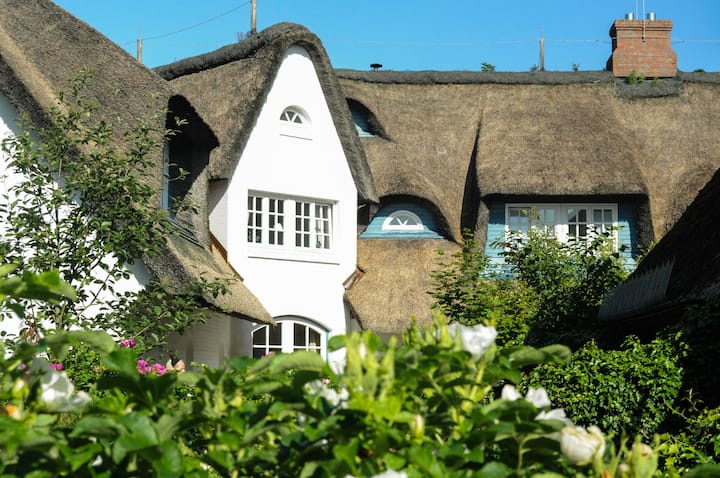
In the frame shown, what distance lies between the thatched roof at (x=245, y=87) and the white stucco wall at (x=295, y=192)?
0.69ft

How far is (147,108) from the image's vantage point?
13844 mm

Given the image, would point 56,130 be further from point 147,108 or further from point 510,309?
point 510,309

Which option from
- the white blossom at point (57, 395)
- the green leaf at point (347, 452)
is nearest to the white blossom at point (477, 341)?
the green leaf at point (347, 452)

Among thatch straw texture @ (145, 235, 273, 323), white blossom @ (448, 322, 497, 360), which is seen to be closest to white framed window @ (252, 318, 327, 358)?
thatch straw texture @ (145, 235, 273, 323)

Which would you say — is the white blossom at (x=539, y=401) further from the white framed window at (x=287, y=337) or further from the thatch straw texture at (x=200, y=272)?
the white framed window at (x=287, y=337)

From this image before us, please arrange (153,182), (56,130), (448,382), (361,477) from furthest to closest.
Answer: (153,182), (56,130), (448,382), (361,477)

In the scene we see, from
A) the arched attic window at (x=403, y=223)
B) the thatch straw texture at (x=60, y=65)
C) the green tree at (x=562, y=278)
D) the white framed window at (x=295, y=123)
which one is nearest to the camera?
the thatch straw texture at (x=60, y=65)

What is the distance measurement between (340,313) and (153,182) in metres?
7.64

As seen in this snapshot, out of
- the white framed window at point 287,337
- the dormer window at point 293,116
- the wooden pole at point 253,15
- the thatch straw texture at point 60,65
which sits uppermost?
the wooden pole at point 253,15

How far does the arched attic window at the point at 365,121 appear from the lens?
878 inches

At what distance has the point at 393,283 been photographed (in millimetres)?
19750

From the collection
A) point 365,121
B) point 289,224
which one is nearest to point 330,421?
point 289,224

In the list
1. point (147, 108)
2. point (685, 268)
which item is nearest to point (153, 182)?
point (147, 108)

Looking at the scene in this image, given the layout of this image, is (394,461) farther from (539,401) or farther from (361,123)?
(361,123)
